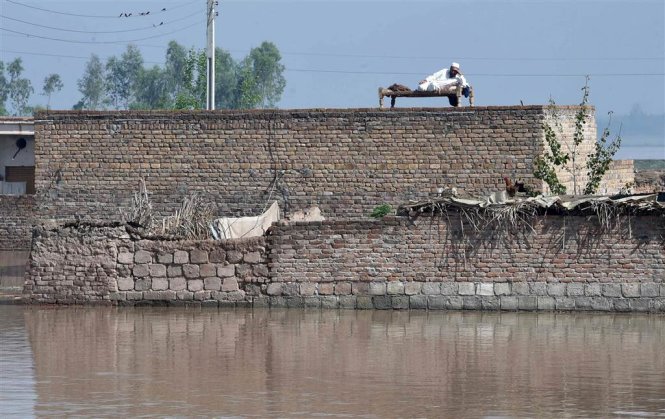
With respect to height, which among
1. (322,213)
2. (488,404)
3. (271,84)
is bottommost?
(488,404)

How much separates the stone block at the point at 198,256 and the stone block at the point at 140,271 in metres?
0.77

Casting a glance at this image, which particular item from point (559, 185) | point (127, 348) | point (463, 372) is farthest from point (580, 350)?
point (559, 185)

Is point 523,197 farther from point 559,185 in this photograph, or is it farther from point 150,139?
point 150,139

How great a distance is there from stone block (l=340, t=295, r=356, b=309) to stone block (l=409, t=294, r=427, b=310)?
921mm

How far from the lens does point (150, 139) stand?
3052 cm

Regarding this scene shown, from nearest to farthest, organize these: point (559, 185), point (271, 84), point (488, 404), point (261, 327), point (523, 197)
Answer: point (488, 404)
point (261, 327)
point (523, 197)
point (559, 185)
point (271, 84)

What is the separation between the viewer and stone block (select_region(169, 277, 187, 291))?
918 inches

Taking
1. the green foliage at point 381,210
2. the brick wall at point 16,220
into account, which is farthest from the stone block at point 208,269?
the brick wall at point 16,220

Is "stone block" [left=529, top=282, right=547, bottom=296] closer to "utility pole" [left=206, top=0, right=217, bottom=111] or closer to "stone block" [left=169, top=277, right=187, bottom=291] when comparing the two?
"stone block" [left=169, top=277, right=187, bottom=291]

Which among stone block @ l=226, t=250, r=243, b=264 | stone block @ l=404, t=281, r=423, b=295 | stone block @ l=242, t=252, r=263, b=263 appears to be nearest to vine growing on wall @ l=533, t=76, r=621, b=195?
stone block @ l=404, t=281, r=423, b=295

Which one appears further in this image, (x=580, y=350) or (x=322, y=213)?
(x=322, y=213)

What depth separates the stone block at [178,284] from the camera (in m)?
23.3

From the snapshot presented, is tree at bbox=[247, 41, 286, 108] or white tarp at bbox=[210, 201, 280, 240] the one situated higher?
tree at bbox=[247, 41, 286, 108]

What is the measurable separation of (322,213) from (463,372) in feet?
41.4
